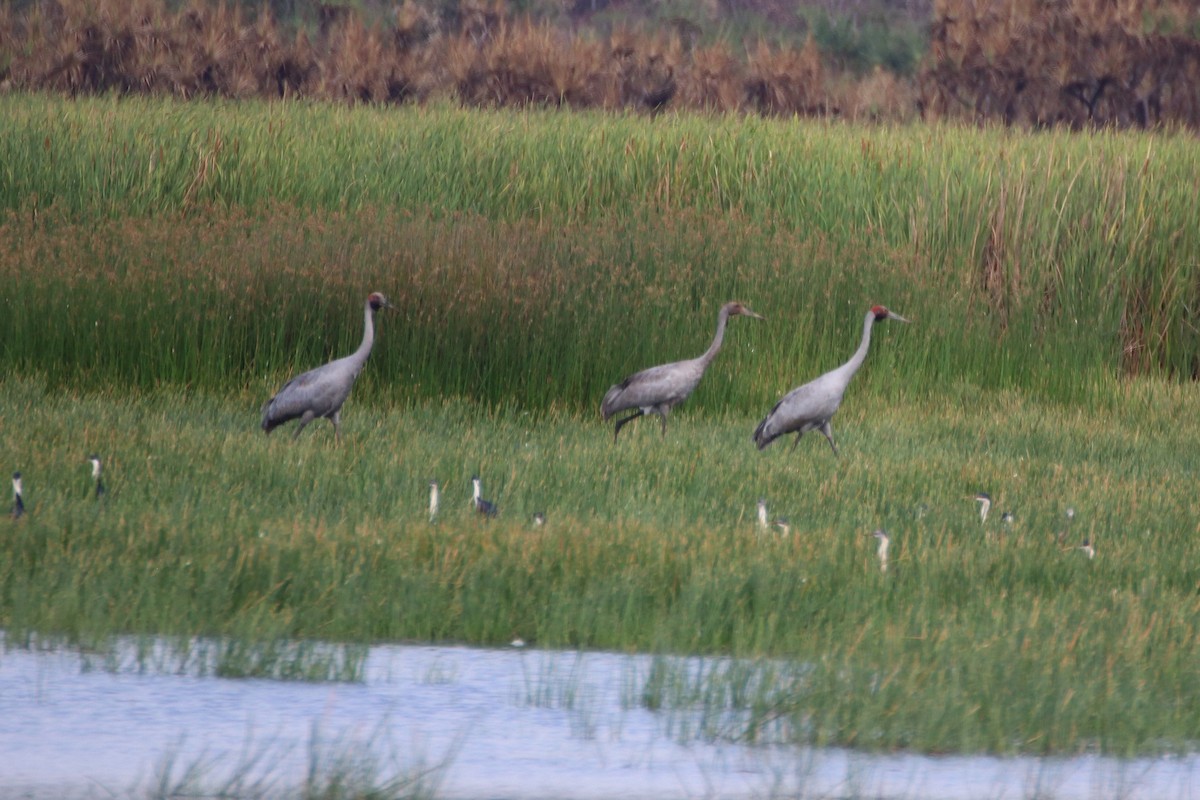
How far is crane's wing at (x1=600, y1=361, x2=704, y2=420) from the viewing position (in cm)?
1255

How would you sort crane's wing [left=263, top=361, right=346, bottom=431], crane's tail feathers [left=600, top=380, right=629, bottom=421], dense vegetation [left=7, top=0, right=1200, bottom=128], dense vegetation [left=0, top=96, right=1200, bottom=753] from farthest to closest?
dense vegetation [left=7, top=0, right=1200, bottom=128] → crane's tail feathers [left=600, top=380, right=629, bottom=421] → crane's wing [left=263, top=361, right=346, bottom=431] → dense vegetation [left=0, top=96, right=1200, bottom=753]

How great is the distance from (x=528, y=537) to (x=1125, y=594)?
267cm

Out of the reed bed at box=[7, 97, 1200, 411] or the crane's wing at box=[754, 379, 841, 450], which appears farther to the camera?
the reed bed at box=[7, 97, 1200, 411]

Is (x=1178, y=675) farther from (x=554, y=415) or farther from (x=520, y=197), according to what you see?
(x=520, y=197)

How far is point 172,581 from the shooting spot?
7.51 meters

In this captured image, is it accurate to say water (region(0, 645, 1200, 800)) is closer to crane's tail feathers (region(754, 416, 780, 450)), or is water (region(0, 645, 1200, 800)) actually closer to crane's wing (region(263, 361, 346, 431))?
crane's wing (region(263, 361, 346, 431))

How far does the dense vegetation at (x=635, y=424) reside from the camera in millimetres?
7145

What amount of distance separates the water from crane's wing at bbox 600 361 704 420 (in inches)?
229

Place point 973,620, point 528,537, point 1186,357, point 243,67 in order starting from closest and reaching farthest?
point 973,620, point 528,537, point 1186,357, point 243,67

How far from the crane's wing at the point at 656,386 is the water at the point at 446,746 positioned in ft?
19.1

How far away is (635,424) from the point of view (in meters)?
13.5

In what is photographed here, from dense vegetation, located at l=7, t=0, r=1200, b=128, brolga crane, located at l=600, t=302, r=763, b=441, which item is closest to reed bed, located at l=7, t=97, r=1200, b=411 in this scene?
brolga crane, located at l=600, t=302, r=763, b=441

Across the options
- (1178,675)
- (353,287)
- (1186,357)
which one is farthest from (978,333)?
(1178,675)

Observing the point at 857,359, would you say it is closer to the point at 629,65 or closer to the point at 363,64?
the point at 629,65
